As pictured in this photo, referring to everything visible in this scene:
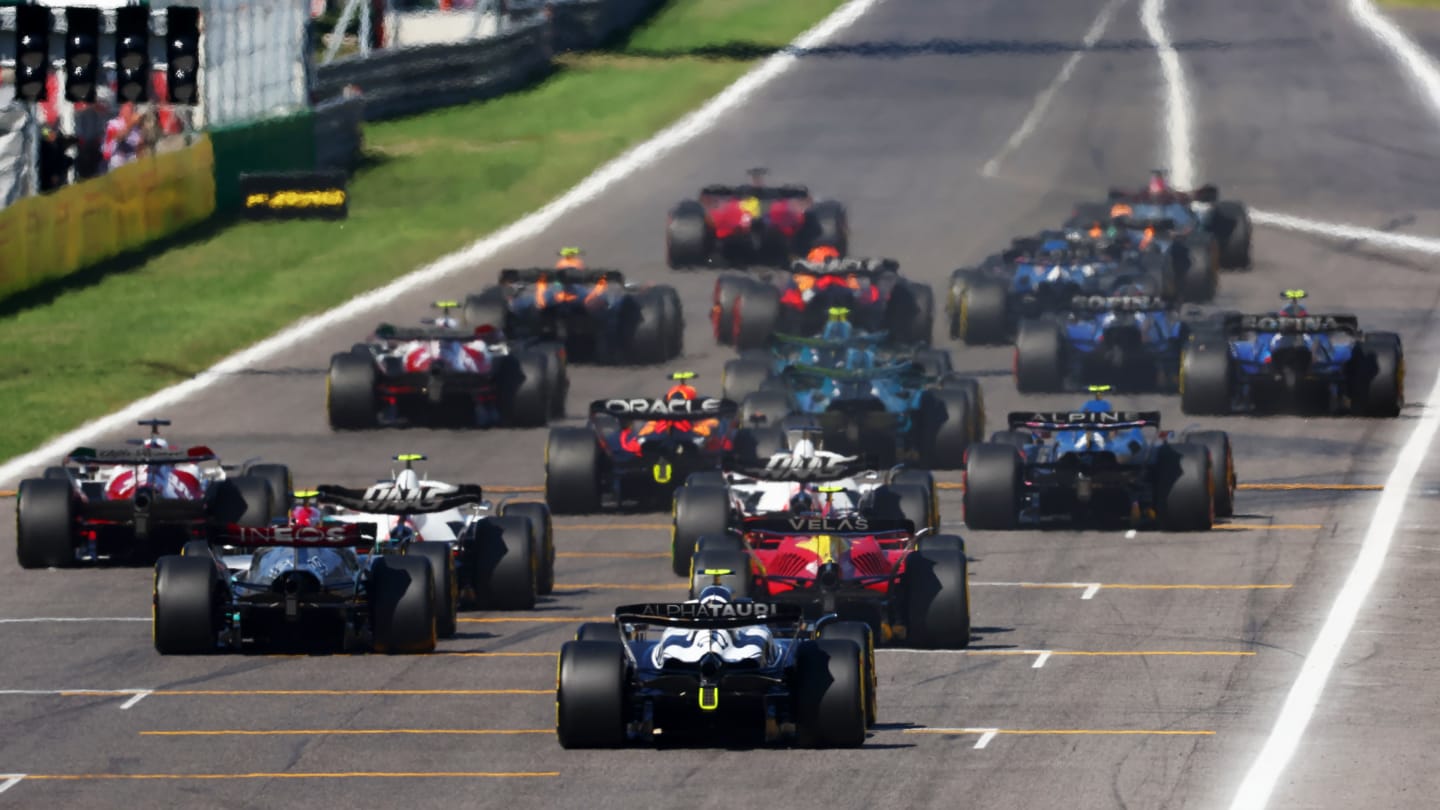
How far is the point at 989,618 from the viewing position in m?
30.6

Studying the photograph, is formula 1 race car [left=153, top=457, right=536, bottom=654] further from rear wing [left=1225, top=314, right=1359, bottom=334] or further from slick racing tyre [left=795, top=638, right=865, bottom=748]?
rear wing [left=1225, top=314, right=1359, bottom=334]

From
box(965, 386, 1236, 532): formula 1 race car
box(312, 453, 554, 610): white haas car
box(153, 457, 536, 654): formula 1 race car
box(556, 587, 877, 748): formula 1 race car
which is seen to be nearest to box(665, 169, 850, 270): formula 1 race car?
box(965, 386, 1236, 532): formula 1 race car

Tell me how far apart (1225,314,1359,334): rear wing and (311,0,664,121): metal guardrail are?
102 feet

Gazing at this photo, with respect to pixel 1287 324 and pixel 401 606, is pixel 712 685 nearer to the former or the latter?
pixel 401 606

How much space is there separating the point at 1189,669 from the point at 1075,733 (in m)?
3.27

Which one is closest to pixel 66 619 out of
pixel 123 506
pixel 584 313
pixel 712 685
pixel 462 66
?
pixel 123 506

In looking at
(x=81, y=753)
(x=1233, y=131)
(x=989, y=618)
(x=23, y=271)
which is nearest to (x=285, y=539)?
(x=81, y=753)

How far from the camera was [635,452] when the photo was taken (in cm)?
3781

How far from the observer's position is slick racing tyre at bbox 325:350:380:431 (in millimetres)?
43312

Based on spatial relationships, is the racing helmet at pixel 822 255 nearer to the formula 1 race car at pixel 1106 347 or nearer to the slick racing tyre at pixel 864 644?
the formula 1 race car at pixel 1106 347

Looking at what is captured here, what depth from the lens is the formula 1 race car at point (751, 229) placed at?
193 ft

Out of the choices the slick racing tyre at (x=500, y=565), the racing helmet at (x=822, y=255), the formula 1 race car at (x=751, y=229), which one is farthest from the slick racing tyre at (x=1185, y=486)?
the formula 1 race car at (x=751, y=229)

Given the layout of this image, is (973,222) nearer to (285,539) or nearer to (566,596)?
(566,596)

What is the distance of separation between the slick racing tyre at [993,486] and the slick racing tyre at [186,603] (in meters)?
11.0
